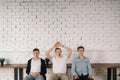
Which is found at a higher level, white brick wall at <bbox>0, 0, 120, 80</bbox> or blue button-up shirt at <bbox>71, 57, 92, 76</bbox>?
white brick wall at <bbox>0, 0, 120, 80</bbox>

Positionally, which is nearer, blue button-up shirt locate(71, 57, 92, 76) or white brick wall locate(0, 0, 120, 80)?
blue button-up shirt locate(71, 57, 92, 76)

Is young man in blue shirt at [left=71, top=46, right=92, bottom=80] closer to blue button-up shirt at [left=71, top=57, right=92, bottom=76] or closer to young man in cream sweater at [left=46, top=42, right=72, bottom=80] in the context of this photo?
blue button-up shirt at [left=71, top=57, right=92, bottom=76]

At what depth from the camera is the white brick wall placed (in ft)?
20.6

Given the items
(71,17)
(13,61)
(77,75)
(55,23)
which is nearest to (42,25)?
(55,23)

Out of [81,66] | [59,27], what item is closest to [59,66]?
[81,66]

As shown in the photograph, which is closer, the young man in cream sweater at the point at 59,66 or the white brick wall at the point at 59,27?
the young man in cream sweater at the point at 59,66

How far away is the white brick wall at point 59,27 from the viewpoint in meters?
6.27

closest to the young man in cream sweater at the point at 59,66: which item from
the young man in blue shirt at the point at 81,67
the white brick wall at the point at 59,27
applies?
the young man in blue shirt at the point at 81,67

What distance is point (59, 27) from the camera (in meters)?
6.30

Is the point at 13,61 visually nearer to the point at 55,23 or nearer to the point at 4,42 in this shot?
the point at 4,42

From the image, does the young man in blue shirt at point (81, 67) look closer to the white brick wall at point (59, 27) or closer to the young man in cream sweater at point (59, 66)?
the young man in cream sweater at point (59, 66)

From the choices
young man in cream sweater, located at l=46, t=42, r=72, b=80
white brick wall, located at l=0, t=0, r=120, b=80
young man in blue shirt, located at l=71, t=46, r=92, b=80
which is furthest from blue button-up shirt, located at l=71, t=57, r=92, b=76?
white brick wall, located at l=0, t=0, r=120, b=80

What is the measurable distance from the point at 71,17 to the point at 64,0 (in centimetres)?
45

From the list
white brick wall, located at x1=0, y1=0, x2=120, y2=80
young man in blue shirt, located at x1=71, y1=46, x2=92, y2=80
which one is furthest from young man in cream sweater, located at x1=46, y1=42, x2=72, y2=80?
white brick wall, located at x1=0, y1=0, x2=120, y2=80
